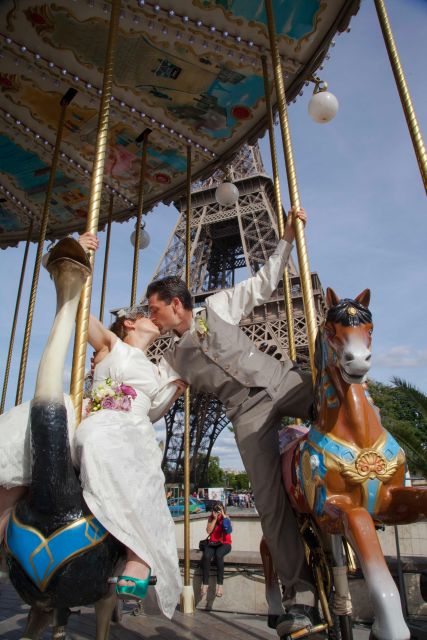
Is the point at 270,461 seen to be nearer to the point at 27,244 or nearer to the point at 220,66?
the point at 220,66

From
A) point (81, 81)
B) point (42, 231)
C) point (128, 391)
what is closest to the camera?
point (128, 391)

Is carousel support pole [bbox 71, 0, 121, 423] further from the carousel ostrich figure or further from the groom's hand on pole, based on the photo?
the groom's hand on pole

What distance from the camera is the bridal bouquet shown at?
201 centimetres

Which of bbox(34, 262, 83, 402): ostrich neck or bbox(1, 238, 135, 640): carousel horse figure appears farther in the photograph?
bbox(34, 262, 83, 402): ostrich neck

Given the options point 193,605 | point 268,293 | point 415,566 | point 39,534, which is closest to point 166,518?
point 39,534

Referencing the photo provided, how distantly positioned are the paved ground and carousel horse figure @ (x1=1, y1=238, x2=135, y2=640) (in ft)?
7.18

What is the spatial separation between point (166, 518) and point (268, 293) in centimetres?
139

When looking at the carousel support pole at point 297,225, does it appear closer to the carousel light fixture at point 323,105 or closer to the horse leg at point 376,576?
the carousel light fixture at point 323,105

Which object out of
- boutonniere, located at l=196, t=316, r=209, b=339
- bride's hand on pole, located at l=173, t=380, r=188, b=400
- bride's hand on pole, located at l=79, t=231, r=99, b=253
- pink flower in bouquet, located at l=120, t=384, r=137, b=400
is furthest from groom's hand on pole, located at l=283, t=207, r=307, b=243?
pink flower in bouquet, located at l=120, t=384, r=137, b=400

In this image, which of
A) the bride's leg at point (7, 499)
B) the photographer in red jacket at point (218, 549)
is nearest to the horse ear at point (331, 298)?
the bride's leg at point (7, 499)

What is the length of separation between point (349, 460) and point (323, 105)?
299 centimetres

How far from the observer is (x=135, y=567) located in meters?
1.58

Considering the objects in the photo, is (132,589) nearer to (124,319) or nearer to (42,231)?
(124,319)

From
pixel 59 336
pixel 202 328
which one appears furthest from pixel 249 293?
pixel 59 336
